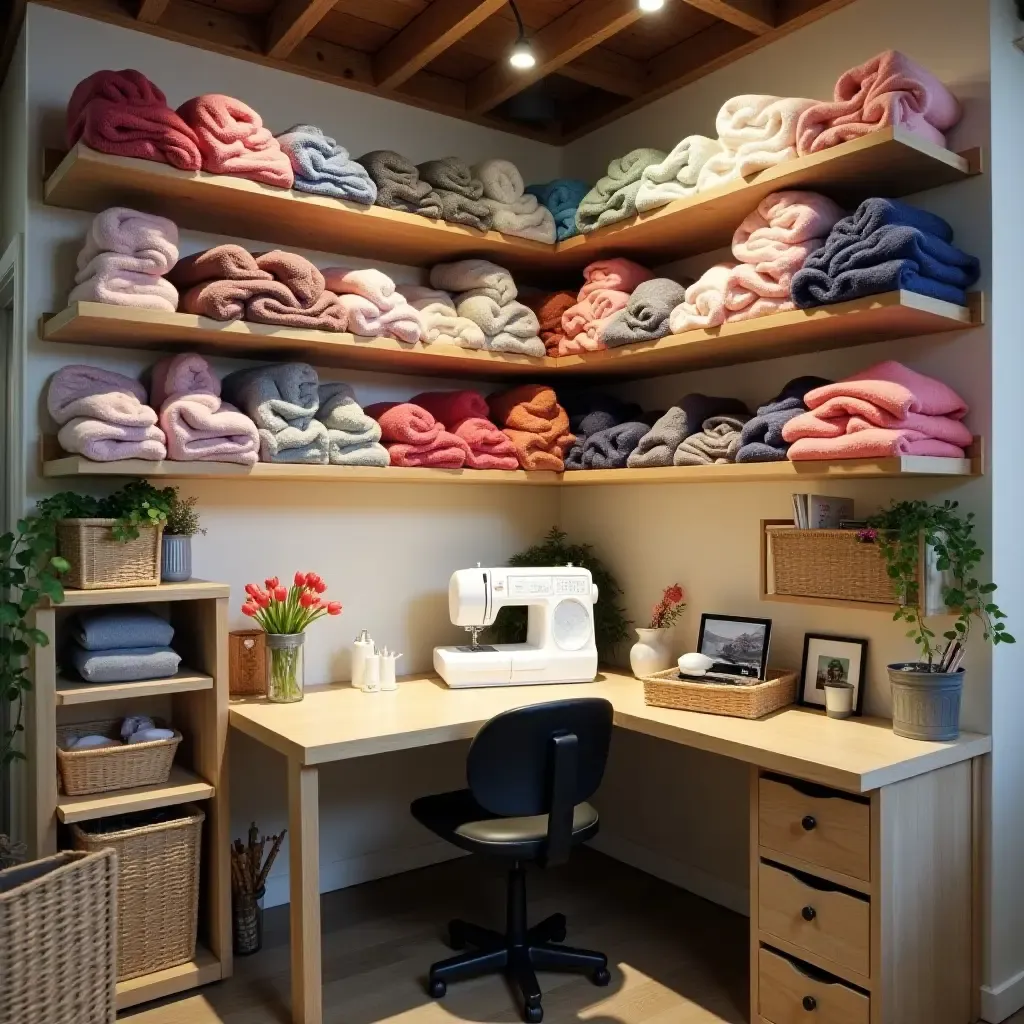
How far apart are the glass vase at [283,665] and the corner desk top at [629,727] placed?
0.14 feet

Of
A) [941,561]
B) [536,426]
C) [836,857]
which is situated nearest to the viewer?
[836,857]

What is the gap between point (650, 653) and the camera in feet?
9.48

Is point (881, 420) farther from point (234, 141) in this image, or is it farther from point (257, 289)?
point (234, 141)

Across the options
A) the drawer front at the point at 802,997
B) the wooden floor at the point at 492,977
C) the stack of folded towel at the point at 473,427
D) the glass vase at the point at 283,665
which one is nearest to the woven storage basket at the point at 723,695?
the drawer front at the point at 802,997

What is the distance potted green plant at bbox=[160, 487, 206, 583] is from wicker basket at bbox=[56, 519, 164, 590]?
0.09 m

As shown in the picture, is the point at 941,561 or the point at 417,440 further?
the point at 417,440

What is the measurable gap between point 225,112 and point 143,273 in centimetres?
45

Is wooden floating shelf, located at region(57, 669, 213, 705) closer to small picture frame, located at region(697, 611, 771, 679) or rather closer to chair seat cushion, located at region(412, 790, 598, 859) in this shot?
chair seat cushion, located at region(412, 790, 598, 859)

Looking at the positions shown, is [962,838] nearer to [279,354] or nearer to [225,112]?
[279,354]

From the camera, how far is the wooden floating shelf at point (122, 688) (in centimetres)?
227

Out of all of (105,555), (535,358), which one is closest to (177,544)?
(105,555)

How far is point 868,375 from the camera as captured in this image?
220 centimetres

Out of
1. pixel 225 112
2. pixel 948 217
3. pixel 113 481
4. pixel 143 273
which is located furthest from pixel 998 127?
pixel 113 481

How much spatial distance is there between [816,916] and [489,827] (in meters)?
0.75
